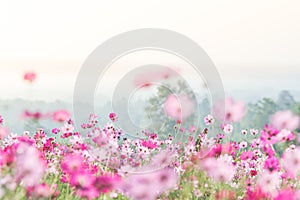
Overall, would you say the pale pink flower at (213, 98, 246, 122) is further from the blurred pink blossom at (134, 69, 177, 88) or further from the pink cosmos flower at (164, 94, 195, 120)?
the pink cosmos flower at (164, 94, 195, 120)

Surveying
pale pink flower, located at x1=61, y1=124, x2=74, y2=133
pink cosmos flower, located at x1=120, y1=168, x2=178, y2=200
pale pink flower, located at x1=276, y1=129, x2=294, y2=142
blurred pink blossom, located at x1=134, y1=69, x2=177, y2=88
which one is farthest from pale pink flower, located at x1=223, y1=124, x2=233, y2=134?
pink cosmos flower, located at x1=120, y1=168, x2=178, y2=200

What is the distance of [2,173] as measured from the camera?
8.02 ft

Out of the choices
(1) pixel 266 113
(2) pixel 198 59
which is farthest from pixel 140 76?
(1) pixel 266 113

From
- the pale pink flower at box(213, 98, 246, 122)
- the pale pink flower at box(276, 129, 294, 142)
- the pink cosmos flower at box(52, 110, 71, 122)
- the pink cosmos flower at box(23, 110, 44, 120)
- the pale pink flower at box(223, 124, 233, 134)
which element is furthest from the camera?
the pink cosmos flower at box(23, 110, 44, 120)

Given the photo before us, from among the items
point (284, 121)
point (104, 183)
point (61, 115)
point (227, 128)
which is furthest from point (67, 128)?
point (104, 183)

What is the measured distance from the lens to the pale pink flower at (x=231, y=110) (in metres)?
3.88

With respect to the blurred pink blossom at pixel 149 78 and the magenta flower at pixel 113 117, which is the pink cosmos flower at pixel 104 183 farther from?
the magenta flower at pixel 113 117

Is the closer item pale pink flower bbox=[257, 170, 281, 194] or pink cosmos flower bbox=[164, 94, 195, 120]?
pale pink flower bbox=[257, 170, 281, 194]

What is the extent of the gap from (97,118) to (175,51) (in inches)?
49.4

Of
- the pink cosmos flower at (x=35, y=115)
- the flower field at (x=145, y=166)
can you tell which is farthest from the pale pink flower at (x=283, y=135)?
→ the pink cosmos flower at (x=35, y=115)

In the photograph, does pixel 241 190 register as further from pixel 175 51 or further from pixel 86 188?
pixel 86 188

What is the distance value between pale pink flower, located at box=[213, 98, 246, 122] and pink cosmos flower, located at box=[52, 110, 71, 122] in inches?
68.2

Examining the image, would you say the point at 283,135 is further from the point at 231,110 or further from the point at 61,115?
the point at 61,115

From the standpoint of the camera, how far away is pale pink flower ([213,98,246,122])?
388 centimetres
